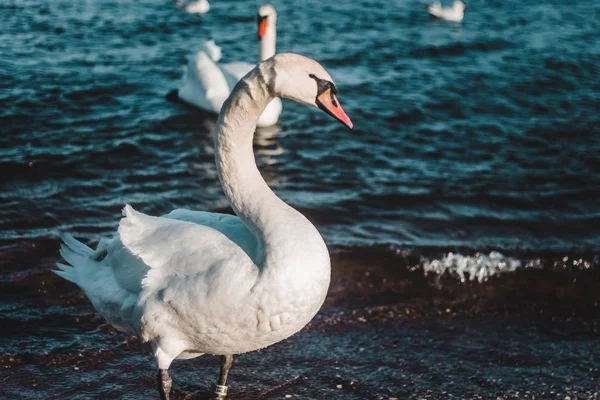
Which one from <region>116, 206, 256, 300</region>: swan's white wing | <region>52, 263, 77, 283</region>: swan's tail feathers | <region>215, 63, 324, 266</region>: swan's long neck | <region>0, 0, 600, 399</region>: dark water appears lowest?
<region>0, 0, 600, 399</region>: dark water

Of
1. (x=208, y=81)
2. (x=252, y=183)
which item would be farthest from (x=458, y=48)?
(x=252, y=183)

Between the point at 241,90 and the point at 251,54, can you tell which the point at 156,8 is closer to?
the point at 251,54

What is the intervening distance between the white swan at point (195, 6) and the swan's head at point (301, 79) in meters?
12.6

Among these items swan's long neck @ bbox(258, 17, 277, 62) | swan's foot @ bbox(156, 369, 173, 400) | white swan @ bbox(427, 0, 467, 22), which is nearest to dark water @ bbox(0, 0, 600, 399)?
white swan @ bbox(427, 0, 467, 22)

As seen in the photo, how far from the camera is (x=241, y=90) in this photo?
4.04 m

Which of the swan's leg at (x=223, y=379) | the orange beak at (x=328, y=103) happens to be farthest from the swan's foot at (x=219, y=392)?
the orange beak at (x=328, y=103)

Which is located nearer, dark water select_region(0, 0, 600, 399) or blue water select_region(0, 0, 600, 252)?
dark water select_region(0, 0, 600, 399)

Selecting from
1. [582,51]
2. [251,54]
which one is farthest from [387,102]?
[582,51]

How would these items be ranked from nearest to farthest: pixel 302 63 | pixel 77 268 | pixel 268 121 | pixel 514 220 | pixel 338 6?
pixel 302 63, pixel 77 268, pixel 514 220, pixel 268 121, pixel 338 6

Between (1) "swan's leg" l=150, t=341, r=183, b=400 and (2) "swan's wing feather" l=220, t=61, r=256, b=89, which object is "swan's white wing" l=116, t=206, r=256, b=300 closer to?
(1) "swan's leg" l=150, t=341, r=183, b=400

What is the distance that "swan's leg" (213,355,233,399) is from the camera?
4.74 m

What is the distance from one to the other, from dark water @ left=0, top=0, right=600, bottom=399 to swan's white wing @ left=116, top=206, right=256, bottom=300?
1.15 metres

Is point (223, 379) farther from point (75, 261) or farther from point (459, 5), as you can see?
point (459, 5)

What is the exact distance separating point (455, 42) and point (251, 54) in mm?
3991
